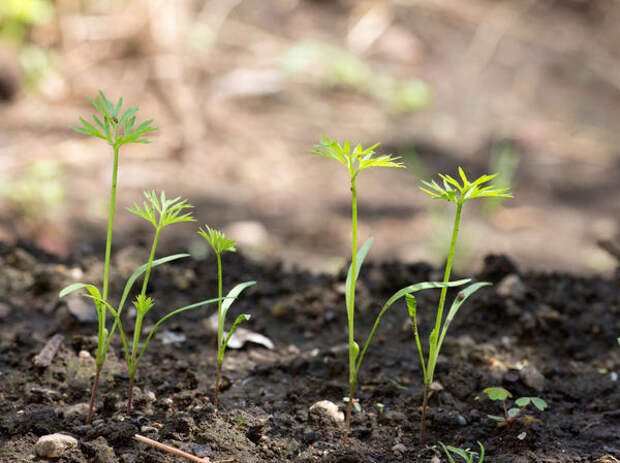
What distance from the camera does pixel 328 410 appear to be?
4.97 feet

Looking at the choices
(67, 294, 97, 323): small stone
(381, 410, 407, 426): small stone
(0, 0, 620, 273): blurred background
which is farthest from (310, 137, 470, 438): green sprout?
(0, 0, 620, 273): blurred background

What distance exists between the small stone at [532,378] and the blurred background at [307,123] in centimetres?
219

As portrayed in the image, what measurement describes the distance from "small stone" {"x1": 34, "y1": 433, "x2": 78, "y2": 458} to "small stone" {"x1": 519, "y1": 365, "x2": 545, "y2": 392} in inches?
44.4

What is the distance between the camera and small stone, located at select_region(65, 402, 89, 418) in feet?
4.75

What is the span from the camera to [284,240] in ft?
14.0

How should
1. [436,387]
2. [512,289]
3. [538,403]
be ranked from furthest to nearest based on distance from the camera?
[512,289]
[436,387]
[538,403]

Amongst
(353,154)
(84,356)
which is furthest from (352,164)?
(84,356)

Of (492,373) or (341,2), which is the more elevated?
(341,2)

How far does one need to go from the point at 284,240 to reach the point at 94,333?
96.4 inches

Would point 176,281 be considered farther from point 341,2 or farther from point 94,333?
point 341,2

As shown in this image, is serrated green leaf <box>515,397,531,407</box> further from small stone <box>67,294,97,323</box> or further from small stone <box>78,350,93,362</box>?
small stone <box>67,294,97,323</box>

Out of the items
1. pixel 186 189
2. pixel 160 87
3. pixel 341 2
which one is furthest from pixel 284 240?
pixel 341 2

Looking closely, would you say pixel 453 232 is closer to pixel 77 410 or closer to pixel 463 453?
pixel 463 453

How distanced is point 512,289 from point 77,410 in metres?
1.44
